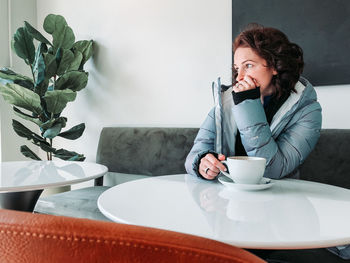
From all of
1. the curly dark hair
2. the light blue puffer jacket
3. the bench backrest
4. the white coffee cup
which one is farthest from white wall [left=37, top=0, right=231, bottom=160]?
the white coffee cup

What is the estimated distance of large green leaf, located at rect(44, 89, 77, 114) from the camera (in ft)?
7.96

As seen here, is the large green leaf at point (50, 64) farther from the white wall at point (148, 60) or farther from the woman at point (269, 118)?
the woman at point (269, 118)

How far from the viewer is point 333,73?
6.34 ft

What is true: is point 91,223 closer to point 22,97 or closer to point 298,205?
point 298,205

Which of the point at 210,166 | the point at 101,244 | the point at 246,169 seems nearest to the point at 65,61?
the point at 210,166

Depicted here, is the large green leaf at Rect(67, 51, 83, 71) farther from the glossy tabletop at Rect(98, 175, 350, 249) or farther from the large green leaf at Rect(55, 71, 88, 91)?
the glossy tabletop at Rect(98, 175, 350, 249)

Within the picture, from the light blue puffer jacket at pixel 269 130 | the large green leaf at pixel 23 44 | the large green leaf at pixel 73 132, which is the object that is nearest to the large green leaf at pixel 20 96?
the large green leaf at pixel 73 132

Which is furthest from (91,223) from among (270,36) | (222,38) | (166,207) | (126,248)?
(222,38)

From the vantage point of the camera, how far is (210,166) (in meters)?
1.09

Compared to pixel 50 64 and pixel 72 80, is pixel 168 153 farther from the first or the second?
pixel 50 64

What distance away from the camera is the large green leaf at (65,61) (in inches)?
106

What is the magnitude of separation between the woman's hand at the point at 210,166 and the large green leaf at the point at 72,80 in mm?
1856

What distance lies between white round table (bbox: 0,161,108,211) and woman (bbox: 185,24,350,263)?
45 centimetres

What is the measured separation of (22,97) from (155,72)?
3.46 ft
